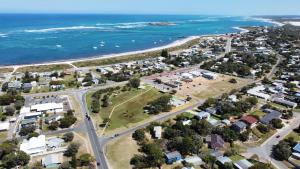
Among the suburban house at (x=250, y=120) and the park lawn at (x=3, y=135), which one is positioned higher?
the park lawn at (x=3, y=135)

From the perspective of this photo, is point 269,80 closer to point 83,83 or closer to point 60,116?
point 83,83

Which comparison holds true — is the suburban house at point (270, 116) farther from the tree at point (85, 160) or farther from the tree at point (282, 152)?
the tree at point (85, 160)

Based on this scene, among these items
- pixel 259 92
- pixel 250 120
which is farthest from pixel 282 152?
pixel 259 92

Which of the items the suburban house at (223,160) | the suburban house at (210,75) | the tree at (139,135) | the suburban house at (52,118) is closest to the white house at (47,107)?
the suburban house at (52,118)

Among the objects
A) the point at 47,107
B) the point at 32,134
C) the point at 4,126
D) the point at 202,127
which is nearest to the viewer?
the point at 32,134

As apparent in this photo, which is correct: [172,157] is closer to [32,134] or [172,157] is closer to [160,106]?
[160,106]

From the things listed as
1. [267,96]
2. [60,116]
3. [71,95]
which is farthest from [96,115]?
[267,96]
